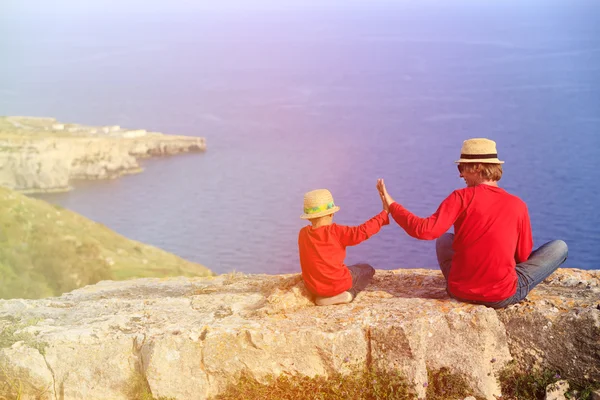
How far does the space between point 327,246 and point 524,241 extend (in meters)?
2.54

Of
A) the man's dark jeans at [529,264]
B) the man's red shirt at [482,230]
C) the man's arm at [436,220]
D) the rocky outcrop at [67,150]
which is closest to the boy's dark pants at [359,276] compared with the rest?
the man's dark jeans at [529,264]

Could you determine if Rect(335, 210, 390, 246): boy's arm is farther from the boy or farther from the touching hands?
the touching hands

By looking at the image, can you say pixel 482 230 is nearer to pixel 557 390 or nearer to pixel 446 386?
pixel 446 386

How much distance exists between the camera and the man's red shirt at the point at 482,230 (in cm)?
779

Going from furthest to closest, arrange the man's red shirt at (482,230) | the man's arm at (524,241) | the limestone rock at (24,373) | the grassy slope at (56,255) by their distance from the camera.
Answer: the grassy slope at (56,255) < the limestone rock at (24,373) < the man's arm at (524,241) < the man's red shirt at (482,230)

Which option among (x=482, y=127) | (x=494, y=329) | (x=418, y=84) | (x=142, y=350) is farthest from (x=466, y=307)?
(x=418, y=84)

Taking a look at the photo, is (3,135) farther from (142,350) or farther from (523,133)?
(142,350)

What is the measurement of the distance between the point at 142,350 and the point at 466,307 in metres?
4.25

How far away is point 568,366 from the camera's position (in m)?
8.21

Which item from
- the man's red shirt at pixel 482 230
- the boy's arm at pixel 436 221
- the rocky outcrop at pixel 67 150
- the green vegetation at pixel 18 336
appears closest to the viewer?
the boy's arm at pixel 436 221

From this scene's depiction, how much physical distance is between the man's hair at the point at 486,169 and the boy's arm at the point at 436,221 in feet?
1.53

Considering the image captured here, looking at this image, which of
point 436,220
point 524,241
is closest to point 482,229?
point 436,220

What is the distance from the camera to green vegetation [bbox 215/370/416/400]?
805cm

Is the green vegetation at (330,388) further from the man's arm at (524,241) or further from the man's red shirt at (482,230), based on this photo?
the man's arm at (524,241)
